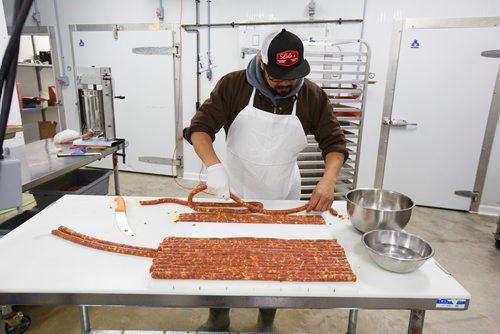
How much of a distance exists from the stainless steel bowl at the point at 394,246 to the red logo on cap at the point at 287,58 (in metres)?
0.82

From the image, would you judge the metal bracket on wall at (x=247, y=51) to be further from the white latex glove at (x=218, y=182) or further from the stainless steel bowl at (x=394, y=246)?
the stainless steel bowl at (x=394, y=246)

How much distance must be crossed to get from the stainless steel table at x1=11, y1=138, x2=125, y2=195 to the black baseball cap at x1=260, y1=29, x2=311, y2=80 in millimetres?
1639

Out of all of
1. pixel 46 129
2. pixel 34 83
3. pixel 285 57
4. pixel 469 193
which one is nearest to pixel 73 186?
pixel 285 57

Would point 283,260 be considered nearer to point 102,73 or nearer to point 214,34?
point 102,73

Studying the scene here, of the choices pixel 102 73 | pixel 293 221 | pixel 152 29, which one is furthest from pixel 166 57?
pixel 293 221

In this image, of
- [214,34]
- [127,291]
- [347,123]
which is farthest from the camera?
[214,34]

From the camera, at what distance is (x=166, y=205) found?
5.26 ft

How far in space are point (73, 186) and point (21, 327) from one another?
4.56 feet

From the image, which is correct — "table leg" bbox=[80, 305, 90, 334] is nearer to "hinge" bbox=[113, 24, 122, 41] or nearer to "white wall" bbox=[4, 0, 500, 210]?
"white wall" bbox=[4, 0, 500, 210]

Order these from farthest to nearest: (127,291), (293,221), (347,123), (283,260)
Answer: (347,123) → (293,221) → (283,260) → (127,291)

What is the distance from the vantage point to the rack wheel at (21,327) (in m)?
1.97

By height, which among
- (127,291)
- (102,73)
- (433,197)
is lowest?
(433,197)

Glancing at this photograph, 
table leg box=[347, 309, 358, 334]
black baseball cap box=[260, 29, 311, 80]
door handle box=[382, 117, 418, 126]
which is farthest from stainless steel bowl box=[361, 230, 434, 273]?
door handle box=[382, 117, 418, 126]

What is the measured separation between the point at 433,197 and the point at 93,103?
413 centimetres
